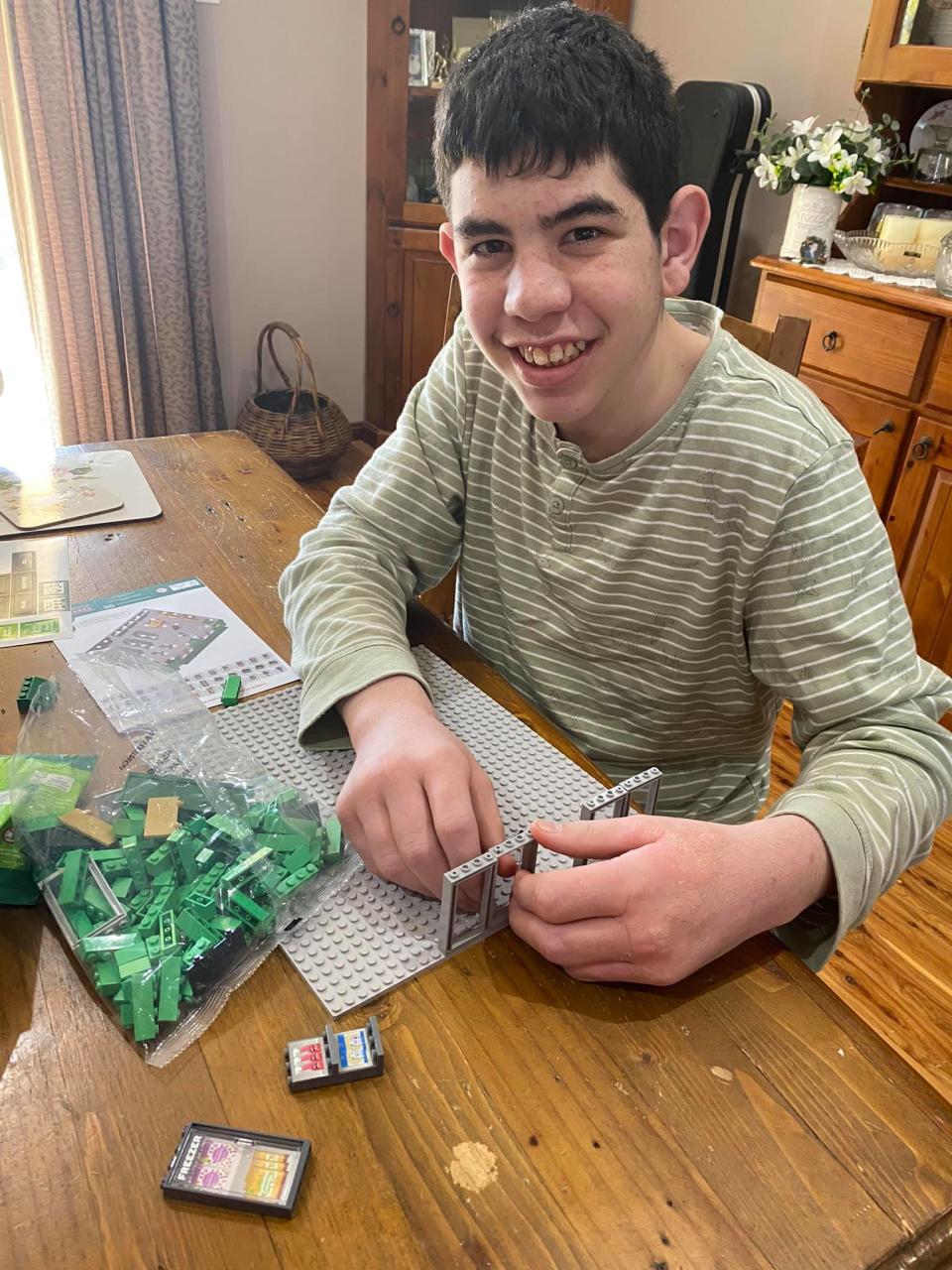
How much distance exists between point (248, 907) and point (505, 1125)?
0.72 ft

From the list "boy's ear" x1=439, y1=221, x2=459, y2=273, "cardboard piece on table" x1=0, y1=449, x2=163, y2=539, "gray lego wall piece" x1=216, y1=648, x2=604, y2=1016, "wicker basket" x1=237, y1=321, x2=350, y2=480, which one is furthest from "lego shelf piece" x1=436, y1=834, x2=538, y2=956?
"wicker basket" x1=237, y1=321, x2=350, y2=480

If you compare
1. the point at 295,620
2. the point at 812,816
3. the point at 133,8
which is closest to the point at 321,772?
the point at 295,620

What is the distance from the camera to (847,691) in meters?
0.76

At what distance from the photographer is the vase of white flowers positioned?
207 centimetres

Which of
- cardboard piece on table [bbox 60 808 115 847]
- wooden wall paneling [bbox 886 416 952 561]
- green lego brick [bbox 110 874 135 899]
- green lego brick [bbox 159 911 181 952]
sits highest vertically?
cardboard piece on table [bbox 60 808 115 847]

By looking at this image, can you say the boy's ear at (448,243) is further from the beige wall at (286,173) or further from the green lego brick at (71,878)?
the beige wall at (286,173)

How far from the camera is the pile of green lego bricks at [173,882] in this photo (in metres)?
0.57

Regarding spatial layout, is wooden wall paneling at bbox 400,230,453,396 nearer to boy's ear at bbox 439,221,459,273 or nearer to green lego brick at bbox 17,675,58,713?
→ boy's ear at bbox 439,221,459,273

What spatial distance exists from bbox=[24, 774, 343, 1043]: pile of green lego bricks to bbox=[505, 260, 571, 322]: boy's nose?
0.45 meters

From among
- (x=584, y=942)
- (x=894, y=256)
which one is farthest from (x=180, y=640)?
(x=894, y=256)

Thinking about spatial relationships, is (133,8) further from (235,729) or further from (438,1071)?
(438,1071)

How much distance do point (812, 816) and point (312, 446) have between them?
2.68 meters

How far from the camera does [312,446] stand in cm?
311

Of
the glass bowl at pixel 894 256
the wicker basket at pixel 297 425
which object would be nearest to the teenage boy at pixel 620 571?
the glass bowl at pixel 894 256
